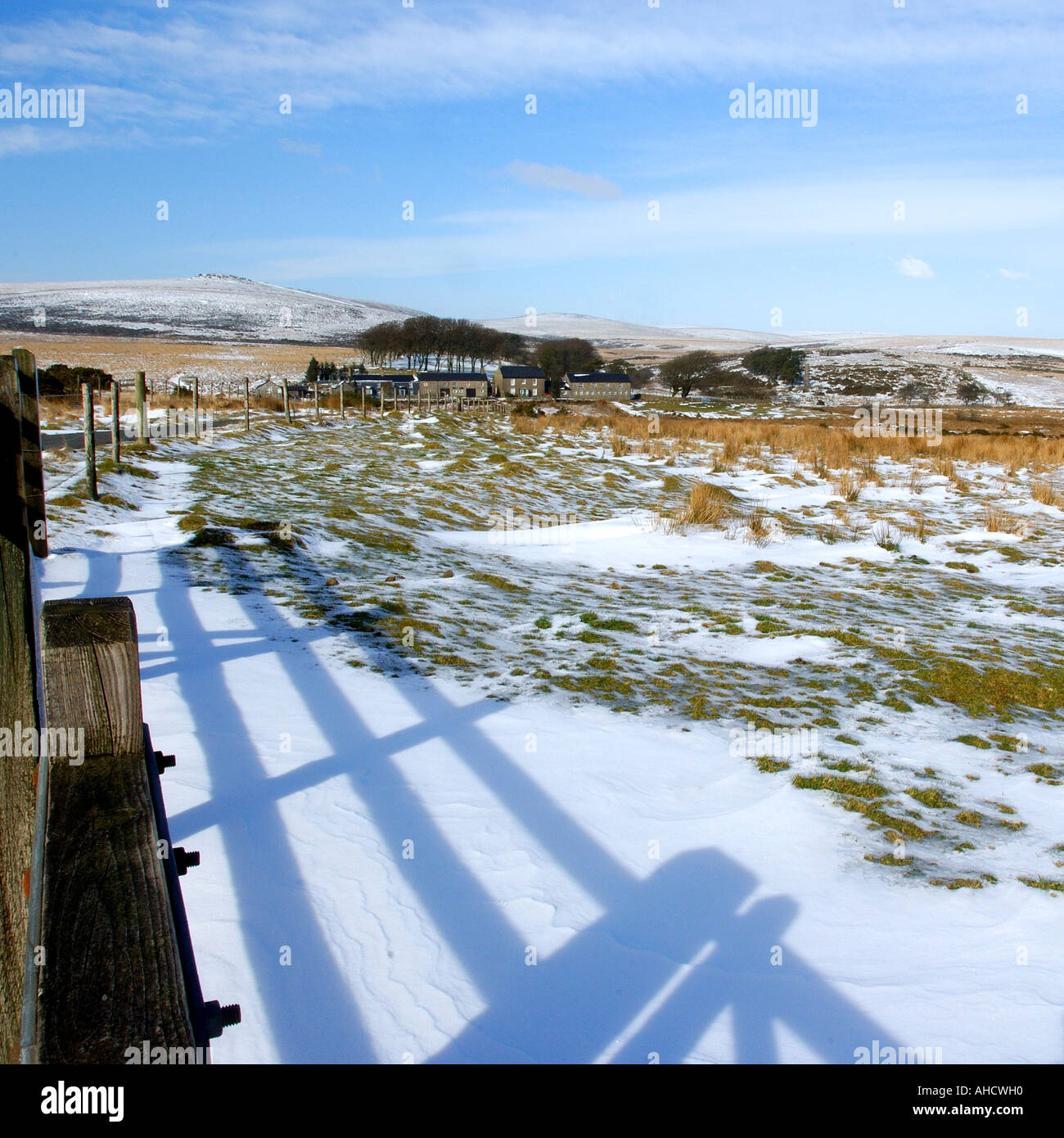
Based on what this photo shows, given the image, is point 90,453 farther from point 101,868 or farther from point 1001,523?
point 1001,523

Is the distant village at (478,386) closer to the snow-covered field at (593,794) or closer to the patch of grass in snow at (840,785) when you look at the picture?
the snow-covered field at (593,794)

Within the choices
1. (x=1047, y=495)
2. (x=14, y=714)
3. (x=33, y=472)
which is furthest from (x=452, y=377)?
(x=14, y=714)

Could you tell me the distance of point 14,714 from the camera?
7.04ft

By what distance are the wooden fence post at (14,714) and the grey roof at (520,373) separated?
81066 millimetres

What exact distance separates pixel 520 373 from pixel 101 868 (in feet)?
273

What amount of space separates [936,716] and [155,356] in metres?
87.9

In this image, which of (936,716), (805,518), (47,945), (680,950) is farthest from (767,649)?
(805,518)

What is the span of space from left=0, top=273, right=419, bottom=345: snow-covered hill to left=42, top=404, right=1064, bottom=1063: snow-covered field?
118203 mm

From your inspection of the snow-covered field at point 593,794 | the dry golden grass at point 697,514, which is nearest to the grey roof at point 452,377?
the dry golden grass at point 697,514

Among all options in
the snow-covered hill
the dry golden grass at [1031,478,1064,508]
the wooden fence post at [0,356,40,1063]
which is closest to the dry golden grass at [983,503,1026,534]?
the dry golden grass at [1031,478,1064,508]

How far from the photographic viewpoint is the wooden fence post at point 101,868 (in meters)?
1.22

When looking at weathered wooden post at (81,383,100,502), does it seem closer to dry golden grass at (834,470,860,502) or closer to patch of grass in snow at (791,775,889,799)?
patch of grass in snow at (791,775,889,799)

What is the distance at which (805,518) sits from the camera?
14008 mm

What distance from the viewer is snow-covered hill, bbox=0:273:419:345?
124688 millimetres
